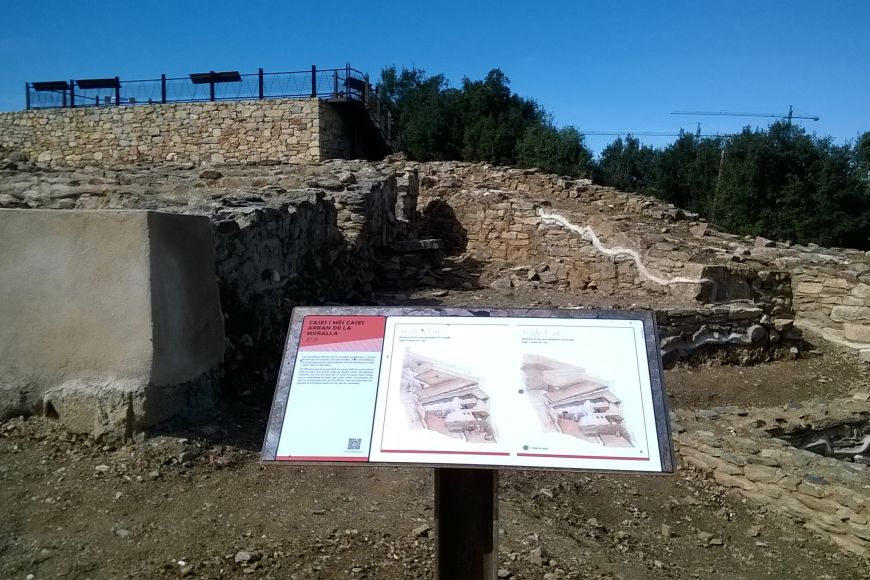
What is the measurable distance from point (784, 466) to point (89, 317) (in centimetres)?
480

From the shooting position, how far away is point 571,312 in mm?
2488

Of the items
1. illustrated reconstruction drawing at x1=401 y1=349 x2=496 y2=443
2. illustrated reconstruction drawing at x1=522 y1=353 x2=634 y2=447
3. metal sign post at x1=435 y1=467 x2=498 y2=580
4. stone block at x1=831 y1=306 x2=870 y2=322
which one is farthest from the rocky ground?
stone block at x1=831 y1=306 x2=870 y2=322

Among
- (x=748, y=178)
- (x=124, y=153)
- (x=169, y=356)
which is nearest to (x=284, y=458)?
(x=169, y=356)

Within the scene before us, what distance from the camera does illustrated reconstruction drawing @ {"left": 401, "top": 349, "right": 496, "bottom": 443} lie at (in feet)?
7.40

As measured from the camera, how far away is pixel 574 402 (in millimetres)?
2271

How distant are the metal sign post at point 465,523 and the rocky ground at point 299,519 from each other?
671 mm

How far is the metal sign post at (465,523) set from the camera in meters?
2.43

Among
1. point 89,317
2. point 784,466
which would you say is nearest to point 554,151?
point 784,466

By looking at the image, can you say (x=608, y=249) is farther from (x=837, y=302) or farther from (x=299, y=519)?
(x=299, y=519)

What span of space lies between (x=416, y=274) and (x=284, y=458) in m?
7.38

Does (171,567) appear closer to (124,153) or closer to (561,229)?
(561,229)

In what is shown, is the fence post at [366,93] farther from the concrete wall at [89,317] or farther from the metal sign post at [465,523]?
the metal sign post at [465,523]

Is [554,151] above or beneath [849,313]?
above

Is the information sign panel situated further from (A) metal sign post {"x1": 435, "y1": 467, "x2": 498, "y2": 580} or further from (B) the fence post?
(B) the fence post
